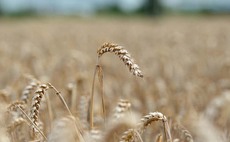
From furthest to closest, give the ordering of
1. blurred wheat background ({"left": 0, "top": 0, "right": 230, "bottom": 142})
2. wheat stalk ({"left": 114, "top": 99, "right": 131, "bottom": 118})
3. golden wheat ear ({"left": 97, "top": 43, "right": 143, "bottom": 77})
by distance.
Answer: wheat stalk ({"left": 114, "top": 99, "right": 131, "bottom": 118}) → blurred wheat background ({"left": 0, "top": 0, "right": 230, "bottom": 142}) → golden wheat ear ({"left": 97, "top": 43, "right": 143, "bottom": 77})

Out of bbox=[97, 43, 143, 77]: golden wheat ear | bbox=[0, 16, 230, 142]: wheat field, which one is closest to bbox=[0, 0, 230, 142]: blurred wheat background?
bbox=[0, 16, 230, 142]: wheat field

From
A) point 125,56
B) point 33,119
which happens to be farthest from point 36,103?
point 125,56

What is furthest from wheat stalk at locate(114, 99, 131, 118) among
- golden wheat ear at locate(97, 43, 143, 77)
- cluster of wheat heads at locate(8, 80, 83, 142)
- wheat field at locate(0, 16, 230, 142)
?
golden wheat ear at locate(97, 43, 143, 77)

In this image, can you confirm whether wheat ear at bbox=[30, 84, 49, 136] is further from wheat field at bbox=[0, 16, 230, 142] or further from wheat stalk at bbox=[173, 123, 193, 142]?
wheat stalk at bbox=[173, 123, 193, 142]

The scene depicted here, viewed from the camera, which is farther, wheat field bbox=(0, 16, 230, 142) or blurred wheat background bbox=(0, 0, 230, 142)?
blurred wheat background bbox=(0, 0, 230, 142)

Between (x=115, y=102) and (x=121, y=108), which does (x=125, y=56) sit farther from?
(x=115, y=102)

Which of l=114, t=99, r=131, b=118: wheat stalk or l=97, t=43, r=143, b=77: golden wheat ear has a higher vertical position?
l=97, t=43, r=143, b=77: golden wheat ear

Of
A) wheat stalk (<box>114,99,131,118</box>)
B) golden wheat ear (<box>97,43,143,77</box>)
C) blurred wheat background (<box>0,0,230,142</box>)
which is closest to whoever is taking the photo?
golden wheat ear (<box>97,43,143,77</box>)

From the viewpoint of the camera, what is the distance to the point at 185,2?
64562 mm

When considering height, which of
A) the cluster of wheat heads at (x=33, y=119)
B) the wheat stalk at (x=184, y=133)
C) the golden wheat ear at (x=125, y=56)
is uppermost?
the golden wheat ear at (x=125, y=56)

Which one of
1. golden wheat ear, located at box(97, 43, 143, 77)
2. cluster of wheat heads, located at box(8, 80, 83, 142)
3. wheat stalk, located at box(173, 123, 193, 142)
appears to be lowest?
wheat stalk, located at box(173, 123, 193, 142)

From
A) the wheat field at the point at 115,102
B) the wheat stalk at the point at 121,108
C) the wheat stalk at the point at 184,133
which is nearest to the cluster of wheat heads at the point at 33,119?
the wheat field at the point at 115,102

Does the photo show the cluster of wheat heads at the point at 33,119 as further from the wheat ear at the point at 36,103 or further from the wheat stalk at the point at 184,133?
the wheat stalk at the point at 184,133

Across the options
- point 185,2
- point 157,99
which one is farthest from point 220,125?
point 185,2
